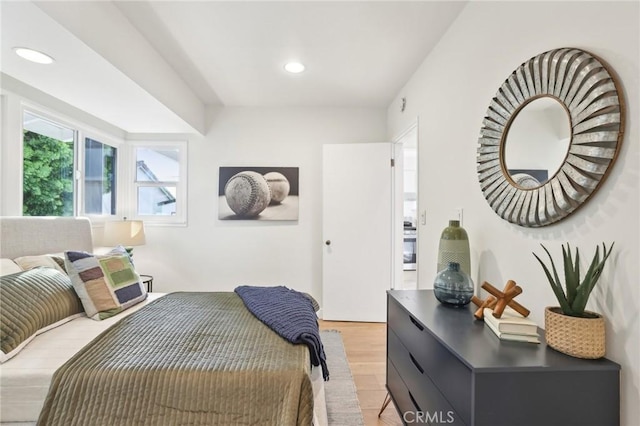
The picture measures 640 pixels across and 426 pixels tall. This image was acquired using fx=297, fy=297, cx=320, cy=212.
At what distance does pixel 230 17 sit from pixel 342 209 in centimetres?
A: 207

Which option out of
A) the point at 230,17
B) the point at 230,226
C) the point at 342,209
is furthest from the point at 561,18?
the point at 230,226

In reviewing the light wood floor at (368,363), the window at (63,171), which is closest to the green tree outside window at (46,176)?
the window at (63,171)

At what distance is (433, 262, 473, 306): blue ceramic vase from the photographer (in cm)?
145

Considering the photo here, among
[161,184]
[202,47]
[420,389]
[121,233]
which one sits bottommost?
[420,389]

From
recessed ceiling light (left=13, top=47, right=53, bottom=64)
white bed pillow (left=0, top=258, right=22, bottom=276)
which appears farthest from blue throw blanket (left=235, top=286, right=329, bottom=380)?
recessed ceiling light (left=13, top=47, right=53, bottom=64)

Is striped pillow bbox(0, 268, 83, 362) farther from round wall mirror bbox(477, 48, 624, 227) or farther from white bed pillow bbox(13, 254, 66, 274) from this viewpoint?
round wall mirror bbox(477, 48, 624, 227)

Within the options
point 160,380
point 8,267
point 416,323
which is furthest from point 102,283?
point 416,323

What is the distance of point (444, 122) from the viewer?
2.07 m

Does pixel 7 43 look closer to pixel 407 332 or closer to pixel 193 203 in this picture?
pixel 193 203

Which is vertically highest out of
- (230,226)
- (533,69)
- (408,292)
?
(533,69)

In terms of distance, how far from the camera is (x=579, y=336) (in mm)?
919

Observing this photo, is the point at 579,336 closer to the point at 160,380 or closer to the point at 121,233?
the point at 160,380

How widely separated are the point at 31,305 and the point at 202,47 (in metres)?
1.95

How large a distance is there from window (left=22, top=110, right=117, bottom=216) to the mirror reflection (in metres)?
3.20
